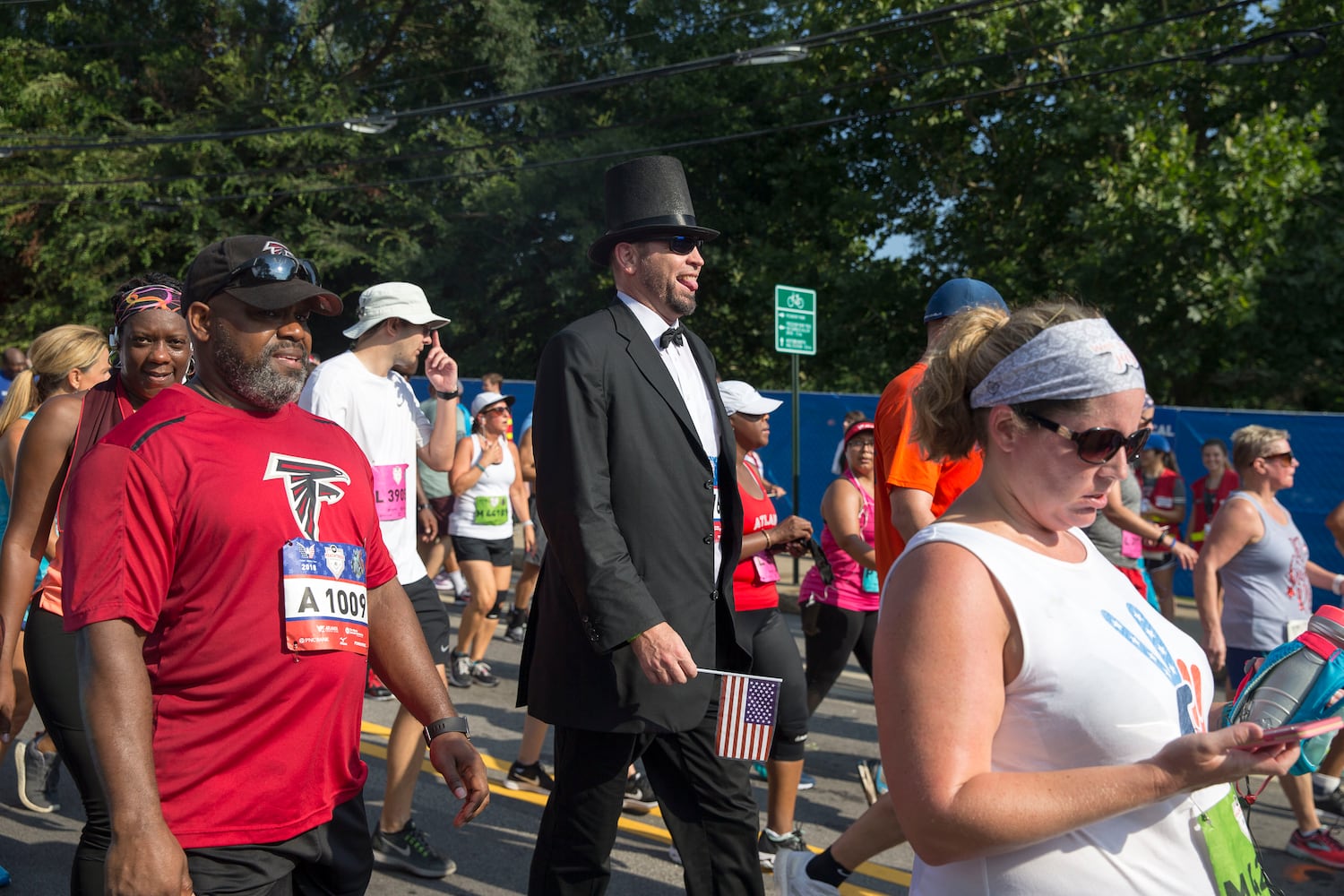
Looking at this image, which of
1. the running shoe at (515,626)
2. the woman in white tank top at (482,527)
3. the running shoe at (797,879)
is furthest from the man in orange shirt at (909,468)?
the running shoe at (515,626)

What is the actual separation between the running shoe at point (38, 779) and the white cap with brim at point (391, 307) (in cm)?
249

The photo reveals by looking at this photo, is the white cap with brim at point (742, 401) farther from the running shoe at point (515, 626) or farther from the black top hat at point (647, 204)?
the running shoe at point (515, 626)

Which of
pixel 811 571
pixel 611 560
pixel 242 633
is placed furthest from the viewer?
pixel 811 571

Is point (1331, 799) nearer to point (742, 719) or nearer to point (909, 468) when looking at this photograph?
point (909, 468)

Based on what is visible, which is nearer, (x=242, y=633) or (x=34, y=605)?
(x=242, y=633)

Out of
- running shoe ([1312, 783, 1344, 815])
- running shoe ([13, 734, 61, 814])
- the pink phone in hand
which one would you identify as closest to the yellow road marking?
running shoe ([13, 734, 61, 814])

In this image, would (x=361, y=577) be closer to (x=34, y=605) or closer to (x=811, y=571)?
(x=34, y=605)

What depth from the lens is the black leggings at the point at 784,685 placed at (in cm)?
462


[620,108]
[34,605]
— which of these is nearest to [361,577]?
[34,605]

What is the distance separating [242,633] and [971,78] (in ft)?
61.8

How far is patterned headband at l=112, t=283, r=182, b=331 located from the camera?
3.56 meters

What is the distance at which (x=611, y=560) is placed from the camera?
2980 mm

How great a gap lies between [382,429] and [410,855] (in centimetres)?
163

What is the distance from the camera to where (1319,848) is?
197 inches
